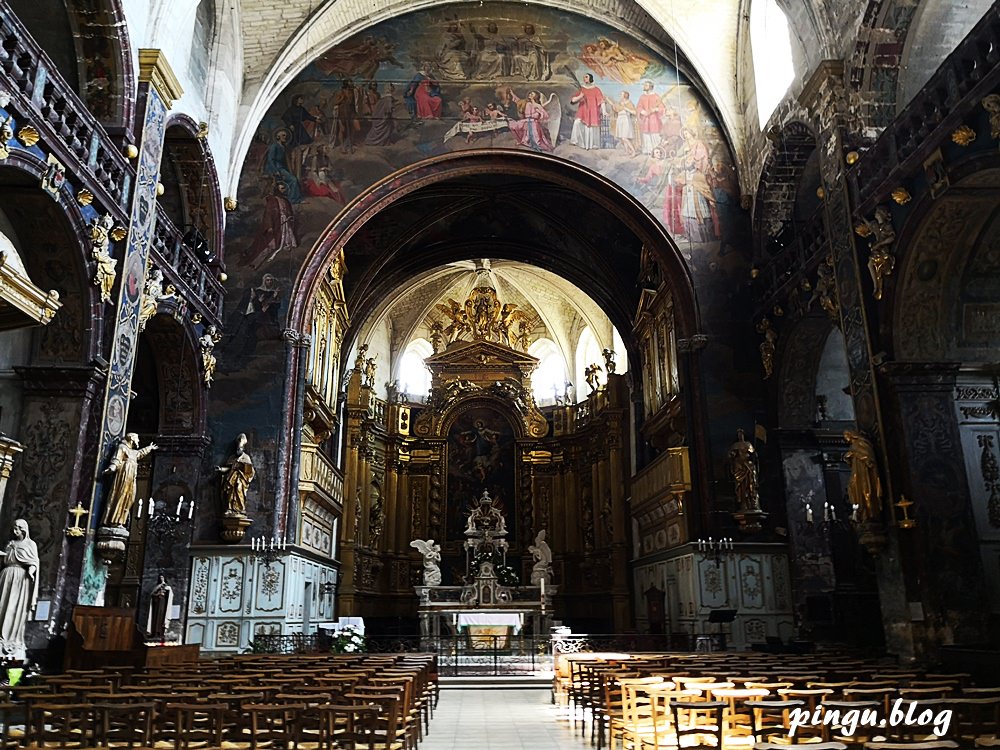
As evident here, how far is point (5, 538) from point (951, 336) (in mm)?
14066

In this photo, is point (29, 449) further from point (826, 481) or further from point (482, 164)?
point (826, 481)

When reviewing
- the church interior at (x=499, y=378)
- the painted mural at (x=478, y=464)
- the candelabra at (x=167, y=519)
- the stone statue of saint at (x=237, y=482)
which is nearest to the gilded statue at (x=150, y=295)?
the church interior at (x=499, y=378)

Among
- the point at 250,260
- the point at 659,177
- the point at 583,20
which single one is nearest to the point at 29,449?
the point at 250,260

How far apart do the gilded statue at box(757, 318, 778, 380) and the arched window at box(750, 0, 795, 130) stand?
15.5 ft

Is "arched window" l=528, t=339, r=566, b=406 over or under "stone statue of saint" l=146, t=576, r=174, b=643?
over

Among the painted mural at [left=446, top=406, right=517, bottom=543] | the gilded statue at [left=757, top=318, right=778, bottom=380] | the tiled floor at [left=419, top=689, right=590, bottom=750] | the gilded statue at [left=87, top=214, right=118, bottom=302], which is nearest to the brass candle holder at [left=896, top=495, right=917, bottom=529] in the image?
the tiled floor at [left=419, top=689, right=590, bottom=750]

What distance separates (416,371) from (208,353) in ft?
52.3

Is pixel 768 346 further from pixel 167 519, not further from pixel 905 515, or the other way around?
pixel 167 519

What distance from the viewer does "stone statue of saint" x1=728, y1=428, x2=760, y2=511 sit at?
17375 millimetres

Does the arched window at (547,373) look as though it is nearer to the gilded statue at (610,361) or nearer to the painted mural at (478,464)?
the painted mural at (478,464)

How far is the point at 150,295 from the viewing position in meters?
14.1

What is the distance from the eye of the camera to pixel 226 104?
730 inches

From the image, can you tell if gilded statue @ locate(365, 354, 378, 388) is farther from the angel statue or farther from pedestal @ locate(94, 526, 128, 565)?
pedestal @ locate(94, 526, 128, 565)

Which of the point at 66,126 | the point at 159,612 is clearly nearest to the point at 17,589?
the point at 159,612
